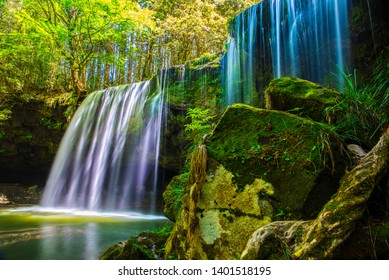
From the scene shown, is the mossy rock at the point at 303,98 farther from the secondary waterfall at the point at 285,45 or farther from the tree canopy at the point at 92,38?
the tree canopy at the point at 92,38

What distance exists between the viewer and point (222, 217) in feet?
8.30

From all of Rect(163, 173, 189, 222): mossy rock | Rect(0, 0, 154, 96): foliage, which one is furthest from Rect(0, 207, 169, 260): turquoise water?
Rect(0, 0, 154, 96): foliage

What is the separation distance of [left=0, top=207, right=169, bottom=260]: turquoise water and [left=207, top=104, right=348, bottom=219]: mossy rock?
316 cm

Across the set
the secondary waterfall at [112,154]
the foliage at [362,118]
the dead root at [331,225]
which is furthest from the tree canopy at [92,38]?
the dead root at [331,225]

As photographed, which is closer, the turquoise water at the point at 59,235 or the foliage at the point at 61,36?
the turquoise water at the point at 59,235

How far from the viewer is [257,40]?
762cm

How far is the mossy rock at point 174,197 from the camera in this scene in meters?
4.19

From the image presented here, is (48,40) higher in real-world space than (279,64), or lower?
higher

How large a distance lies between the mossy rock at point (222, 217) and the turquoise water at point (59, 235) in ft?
8.54

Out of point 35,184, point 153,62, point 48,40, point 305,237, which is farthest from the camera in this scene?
point 153,62

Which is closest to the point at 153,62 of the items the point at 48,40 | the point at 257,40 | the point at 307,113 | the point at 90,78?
the point at 90,78

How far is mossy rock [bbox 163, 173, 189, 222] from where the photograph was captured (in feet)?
13.8
